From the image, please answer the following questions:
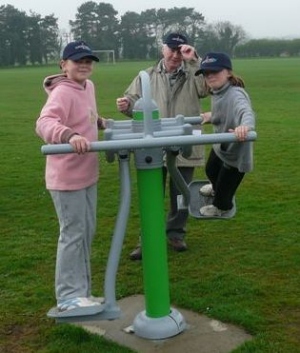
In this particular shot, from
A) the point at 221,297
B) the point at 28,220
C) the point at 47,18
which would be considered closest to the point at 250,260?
the point at 221,297

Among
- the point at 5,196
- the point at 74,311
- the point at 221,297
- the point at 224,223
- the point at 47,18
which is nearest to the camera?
the point at 74,311

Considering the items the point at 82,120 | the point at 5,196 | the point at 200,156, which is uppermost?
the point at 82,120

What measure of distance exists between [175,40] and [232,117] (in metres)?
1.16

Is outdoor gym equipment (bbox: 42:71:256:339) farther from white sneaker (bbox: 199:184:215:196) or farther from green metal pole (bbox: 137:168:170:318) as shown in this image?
white sneaker (bbox: 199:184:215:196)

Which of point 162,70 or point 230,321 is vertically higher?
point 162,70

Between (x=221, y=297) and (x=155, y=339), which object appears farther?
(x=221, y=297)

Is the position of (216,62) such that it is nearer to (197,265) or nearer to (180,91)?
(180,91)

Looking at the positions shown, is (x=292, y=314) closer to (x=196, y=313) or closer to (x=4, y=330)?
(x=196, y=313)

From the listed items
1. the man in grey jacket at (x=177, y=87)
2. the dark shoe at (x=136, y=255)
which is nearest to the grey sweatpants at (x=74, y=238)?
the man in grey jacket at (x=177, y=87)

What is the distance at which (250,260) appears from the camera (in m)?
5.74

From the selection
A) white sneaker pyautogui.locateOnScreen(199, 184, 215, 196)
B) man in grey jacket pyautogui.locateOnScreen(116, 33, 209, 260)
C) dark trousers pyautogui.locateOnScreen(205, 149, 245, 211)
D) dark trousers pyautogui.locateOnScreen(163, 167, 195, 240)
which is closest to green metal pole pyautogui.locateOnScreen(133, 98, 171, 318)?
dark trousers pyautogui.locateOnScreen(205, 149, 245, 211)

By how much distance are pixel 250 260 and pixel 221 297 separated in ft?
3.03

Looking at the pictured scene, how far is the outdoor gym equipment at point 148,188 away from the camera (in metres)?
3.62

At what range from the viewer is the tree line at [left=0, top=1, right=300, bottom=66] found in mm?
96812
